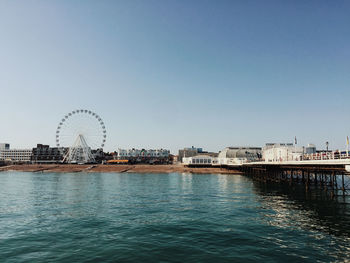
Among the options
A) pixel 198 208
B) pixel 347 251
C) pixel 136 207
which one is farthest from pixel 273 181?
pixel 347 251

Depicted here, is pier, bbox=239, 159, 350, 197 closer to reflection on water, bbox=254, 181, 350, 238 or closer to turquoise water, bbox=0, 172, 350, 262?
reflection on water, bbox=254, 181, 350, 238

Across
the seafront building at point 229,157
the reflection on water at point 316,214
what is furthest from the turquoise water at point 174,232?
the seafront building at point 229,157

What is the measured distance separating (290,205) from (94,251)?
28.4 meters

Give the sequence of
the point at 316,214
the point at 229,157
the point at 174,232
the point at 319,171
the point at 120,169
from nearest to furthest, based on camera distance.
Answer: the point at 174,232
the point at 316,214
the point at 319,171
the point at 120,169
the point at 229,157

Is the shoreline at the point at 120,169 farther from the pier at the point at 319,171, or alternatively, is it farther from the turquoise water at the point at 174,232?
the turquoise water at the point at 174,232

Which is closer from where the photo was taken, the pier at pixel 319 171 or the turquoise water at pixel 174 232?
the turquoise water at pixel 174 232

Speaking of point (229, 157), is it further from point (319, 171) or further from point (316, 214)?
point (316, 214)

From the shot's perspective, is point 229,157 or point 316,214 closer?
point 316,214

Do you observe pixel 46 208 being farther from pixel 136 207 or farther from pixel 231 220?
pixel 231 220

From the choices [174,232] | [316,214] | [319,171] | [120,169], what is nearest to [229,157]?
[120,169]

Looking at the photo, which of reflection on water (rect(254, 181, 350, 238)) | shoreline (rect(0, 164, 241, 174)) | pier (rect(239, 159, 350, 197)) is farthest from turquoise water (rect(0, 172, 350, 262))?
shoreline (rect(0, 164, 241, 174))

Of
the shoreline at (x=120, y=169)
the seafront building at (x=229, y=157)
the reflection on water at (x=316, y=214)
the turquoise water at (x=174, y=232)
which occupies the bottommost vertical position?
the shoreline at (x=120, y=169)

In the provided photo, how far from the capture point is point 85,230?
21906 mm

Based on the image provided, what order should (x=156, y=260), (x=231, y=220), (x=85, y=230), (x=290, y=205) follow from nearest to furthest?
(x=156, y=260) < (x=85, y=230) < (x=231, y=220) < (x=290, y=205)
